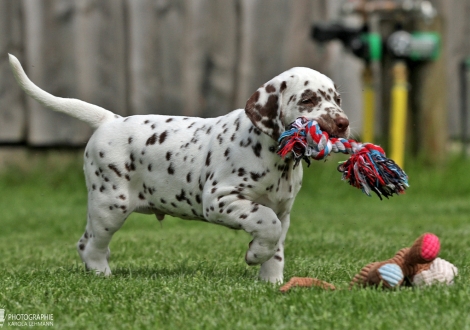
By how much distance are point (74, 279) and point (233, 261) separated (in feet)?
3.51

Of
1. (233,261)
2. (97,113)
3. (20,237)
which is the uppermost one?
(97,113)

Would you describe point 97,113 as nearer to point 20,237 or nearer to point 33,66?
point 20,237

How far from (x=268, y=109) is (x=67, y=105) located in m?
1.26

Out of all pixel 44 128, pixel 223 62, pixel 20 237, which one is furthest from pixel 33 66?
pixel 20 237

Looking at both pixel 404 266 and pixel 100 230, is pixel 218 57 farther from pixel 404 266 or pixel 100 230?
pixel 404 266

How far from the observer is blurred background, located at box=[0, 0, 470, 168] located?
8.27 metres

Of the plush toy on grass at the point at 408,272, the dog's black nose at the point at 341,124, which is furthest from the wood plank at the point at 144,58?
the plush toy on grass at the point at 408,272

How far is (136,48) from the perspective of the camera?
8398 mm

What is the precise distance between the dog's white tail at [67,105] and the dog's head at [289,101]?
38.6 inches

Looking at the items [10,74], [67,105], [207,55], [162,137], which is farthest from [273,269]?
[10,74]

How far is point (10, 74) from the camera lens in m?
8.21

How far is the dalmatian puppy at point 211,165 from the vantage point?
399 cm

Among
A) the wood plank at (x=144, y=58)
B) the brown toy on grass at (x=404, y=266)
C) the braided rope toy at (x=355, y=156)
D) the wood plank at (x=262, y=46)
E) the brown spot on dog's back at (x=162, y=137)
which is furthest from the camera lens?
the wood plank at (x=262, y=46)

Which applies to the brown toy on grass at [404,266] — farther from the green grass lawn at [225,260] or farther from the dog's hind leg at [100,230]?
the dog's hind leg at [100,230]
